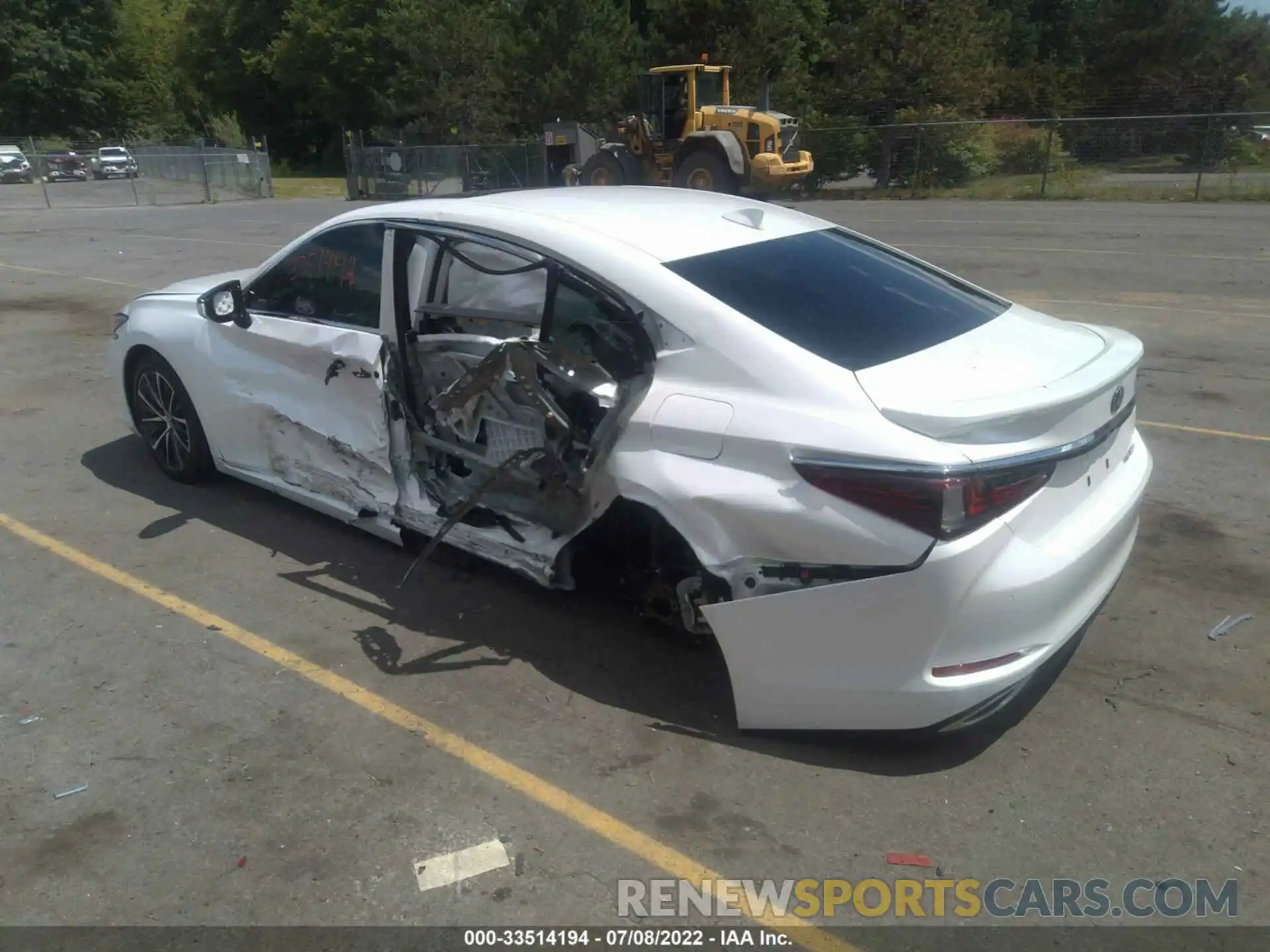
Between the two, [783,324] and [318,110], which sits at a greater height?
[318,110]

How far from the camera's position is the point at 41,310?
12.0 meters

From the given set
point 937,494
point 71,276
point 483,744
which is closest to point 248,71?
point 71,276

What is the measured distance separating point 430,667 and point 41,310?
1045 cm

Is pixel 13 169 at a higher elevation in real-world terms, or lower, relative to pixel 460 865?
higher

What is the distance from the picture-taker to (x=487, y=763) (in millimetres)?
3389

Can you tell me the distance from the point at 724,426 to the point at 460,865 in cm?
153

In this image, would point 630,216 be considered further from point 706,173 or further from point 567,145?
point 567,145

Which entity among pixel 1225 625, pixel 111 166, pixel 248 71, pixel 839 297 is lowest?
pixel 1225 625

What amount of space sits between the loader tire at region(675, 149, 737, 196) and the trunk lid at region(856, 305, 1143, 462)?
67.4 feet

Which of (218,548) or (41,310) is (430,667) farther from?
(41,310)

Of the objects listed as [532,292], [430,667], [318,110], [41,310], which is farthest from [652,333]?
[318,110]

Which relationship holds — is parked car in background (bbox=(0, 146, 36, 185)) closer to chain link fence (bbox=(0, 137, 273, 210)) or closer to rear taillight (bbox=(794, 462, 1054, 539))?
chain link fence (bbox=(0, 137, 273, 210))

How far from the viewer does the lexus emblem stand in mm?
3451
